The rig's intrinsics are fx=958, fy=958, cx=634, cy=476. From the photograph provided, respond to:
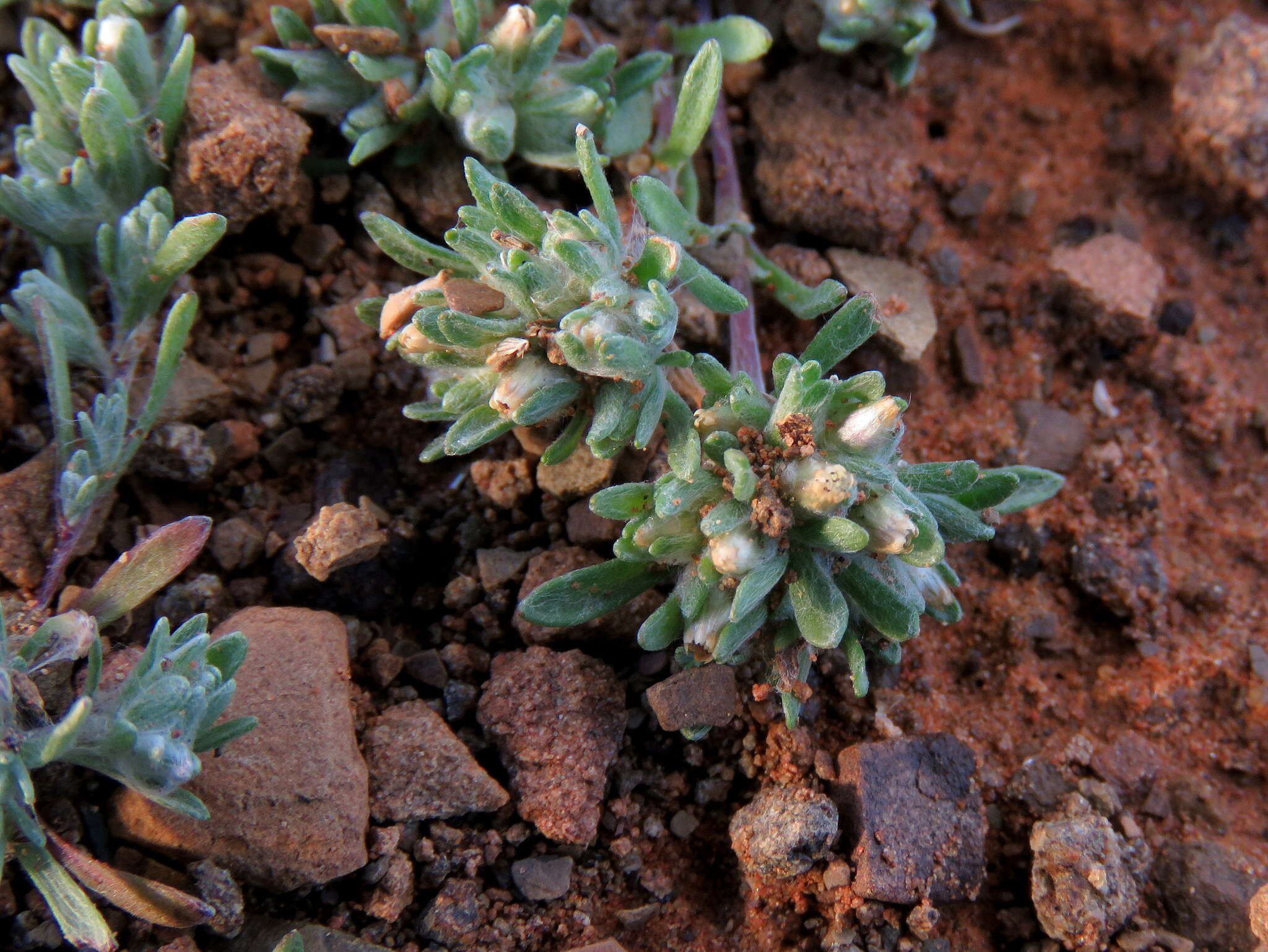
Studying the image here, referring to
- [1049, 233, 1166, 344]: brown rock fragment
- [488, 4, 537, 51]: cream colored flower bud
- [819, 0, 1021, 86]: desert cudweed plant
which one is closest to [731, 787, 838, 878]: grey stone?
[1049, 233, 1166, 344]: brown rock fragment

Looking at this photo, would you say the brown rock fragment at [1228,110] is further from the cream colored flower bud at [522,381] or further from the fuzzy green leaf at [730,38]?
the cream colored flower bud at [522,381]

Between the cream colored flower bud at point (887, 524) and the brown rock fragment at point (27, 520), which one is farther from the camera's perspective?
the brown rock fragment at point (27, 520)

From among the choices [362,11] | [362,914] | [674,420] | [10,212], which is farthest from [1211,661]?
[10,212]

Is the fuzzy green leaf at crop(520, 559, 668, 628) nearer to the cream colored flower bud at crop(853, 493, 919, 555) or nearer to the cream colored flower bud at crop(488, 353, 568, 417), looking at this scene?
the cream colored flower bud at crop(488, 353, 568, 417)

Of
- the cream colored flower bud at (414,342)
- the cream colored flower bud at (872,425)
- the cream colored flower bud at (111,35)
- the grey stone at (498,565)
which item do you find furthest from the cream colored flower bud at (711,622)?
the cream colored flower bud at (111,35)

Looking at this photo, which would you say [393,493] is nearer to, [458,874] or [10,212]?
[458,874]
